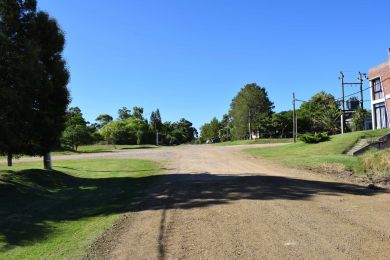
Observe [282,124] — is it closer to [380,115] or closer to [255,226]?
[380,115]

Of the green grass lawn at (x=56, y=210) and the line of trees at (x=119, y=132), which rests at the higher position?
the line of trees at (x=119, y=132)

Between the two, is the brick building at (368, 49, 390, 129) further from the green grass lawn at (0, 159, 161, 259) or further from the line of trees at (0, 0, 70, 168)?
the line of trees at (0, 0, 70, 168)

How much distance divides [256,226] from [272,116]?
7860 centimetres

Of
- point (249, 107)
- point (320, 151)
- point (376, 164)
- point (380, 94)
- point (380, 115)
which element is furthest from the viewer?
point (249, 107)

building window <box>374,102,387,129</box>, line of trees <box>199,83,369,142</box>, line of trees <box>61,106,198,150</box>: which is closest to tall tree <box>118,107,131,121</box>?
line of trees <box>61,106,198,150</box>

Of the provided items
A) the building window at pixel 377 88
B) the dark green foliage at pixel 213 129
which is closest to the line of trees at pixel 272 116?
the building window at pixel 377 88

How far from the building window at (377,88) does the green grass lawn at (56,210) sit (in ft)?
103

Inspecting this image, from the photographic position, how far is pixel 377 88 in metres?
43.9

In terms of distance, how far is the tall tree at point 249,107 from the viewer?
9444 cm

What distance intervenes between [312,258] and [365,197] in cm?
635

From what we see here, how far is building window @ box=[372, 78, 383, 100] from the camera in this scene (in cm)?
4322

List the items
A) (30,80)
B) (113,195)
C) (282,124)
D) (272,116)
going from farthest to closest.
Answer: (272,116)
(282,124)
(30,80)
(113,195)

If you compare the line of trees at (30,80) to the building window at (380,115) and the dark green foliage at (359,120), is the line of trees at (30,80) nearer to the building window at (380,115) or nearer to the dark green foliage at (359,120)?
the building window at (380,115)

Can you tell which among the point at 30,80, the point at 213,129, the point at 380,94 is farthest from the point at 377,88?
the point at 213,129
